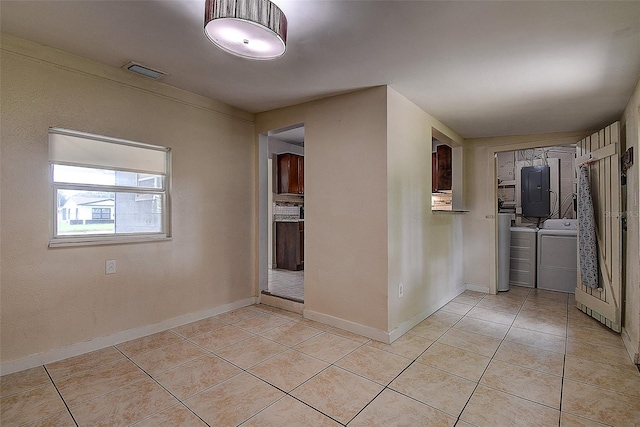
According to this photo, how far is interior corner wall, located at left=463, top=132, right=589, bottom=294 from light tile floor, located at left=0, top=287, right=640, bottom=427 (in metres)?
1.53

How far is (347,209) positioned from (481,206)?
2.75 m

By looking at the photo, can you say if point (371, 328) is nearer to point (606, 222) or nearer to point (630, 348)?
point (630, 348)

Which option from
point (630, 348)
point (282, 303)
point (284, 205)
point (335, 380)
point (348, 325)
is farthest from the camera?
point (284, 205)

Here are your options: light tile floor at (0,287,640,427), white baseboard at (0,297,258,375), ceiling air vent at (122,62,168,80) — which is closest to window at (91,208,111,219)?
white baseboard at (0,297,258,375)

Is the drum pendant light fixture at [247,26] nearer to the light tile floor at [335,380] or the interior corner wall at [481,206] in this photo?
the light tile floor at [335,380]

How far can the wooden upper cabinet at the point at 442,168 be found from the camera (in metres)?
5.19

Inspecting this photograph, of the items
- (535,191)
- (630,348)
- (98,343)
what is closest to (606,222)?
(630,348)

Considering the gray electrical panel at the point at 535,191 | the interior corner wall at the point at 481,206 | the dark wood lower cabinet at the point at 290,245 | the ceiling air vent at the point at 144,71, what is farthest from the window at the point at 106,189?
the gray electrical panel at the point at 535,191

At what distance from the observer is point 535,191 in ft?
17.7

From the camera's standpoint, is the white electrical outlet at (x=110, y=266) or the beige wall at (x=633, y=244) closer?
the beige wall at (x=633, y=244)

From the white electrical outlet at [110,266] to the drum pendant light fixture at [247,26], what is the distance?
2.08m

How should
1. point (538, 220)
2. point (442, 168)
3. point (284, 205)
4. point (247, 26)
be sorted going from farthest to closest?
point (284, 205), point (538, 220), point (442, 168), point (247, 26)

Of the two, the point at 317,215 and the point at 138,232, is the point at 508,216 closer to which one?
the point at 317,215

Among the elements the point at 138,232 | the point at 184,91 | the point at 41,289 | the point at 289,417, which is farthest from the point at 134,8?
the point at 289,417
